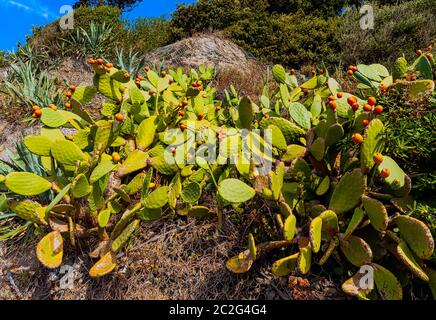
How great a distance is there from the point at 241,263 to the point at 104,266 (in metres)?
0.71

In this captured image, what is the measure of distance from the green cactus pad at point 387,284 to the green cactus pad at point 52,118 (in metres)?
1.88

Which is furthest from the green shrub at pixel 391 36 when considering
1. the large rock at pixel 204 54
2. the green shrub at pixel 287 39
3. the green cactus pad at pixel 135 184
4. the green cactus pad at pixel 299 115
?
the green cactus pad at pixel 135 184

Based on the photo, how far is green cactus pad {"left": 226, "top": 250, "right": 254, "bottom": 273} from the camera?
1636mm

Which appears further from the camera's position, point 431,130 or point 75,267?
point 75,267

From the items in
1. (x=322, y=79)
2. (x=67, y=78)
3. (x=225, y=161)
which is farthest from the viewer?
(x=67, y=78)

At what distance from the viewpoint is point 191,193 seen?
191 cm

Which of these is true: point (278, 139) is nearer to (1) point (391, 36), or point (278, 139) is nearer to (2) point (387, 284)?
(2) point (387, 284)

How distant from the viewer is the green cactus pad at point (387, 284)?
4.60 ft

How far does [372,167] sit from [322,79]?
4.05 feet

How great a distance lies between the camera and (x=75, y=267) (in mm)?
2008

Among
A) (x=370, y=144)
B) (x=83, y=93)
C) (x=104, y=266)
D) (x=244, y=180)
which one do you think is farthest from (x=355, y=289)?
(x=83, y=93)

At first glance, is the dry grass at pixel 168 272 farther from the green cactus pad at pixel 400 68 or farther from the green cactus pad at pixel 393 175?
the green cactus pad at pixel 400 68
